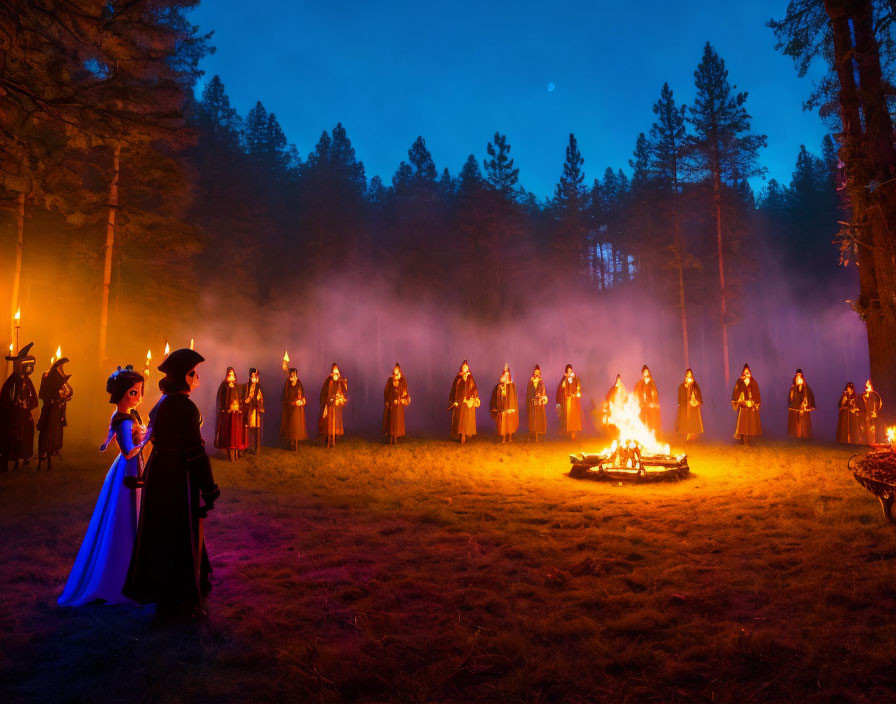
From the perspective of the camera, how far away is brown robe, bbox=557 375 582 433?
18844mm

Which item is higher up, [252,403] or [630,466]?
[252,403]

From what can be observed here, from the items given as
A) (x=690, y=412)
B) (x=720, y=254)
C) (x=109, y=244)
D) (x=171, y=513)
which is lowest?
(x=171, y=513)

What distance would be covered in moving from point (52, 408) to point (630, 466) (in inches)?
478

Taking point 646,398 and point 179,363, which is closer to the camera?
point 179,363

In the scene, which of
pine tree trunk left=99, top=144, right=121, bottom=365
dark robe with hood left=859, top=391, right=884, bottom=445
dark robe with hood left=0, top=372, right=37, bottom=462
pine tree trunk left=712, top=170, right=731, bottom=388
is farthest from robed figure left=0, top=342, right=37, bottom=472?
pine tree trunk left=712, top=170, right=731, bottom=388

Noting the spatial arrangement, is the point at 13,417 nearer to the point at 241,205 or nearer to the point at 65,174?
the point at 65,174

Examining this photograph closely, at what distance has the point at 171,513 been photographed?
179 inches

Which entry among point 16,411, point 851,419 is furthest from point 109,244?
point 851,419

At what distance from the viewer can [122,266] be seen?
71.8 ft

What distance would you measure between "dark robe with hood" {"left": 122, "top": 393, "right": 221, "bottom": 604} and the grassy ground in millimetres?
335

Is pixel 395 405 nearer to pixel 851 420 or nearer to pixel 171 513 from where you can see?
pixel 171 513

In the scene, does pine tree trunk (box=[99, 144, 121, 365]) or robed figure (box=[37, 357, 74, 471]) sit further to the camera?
pine tree trunk (box=[99, 144, 121, 365])

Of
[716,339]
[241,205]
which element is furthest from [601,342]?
[241,205]

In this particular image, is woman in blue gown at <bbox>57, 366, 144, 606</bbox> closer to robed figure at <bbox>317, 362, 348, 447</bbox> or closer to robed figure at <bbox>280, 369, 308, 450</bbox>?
robed figure at <bbox>280, 369, 308, 450</bbox>
